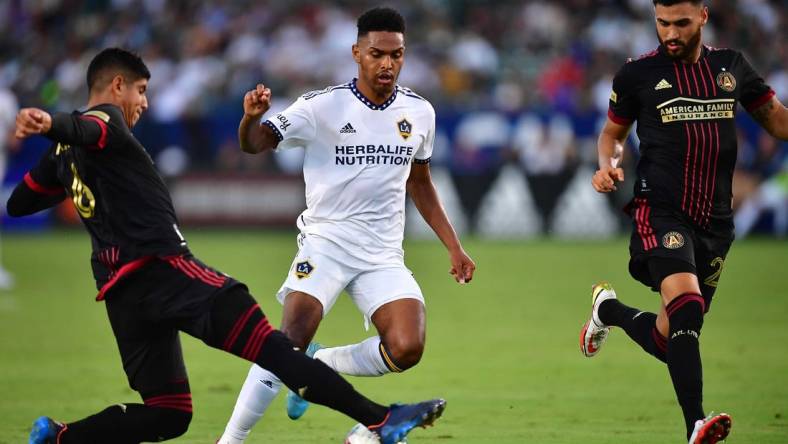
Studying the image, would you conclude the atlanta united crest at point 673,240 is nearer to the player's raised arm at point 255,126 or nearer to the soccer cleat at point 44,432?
the player's raised arm at point 255,126

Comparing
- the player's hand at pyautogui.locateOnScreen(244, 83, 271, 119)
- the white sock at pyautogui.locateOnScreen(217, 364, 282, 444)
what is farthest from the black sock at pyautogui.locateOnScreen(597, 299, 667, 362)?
the player's hand at pyautogui.locateOnScreen(244, 83, 271, 119)

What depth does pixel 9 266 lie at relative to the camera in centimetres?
2028

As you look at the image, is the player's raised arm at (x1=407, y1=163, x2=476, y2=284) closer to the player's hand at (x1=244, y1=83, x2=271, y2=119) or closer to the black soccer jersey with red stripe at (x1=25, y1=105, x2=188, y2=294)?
the player's hand at (x1=244, y1=83, x2=271, y2=119)

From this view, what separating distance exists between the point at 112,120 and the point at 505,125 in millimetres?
18722

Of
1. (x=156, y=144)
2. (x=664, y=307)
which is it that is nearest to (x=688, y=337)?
(x=664, y=307)

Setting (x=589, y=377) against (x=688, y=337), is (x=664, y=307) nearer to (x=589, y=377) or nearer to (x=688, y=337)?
(x=688, y=337)

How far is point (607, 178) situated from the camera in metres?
7.74

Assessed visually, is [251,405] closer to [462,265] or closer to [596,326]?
[462,265]

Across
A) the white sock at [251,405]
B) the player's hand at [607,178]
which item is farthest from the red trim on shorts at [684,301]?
the white sock at [251,405]

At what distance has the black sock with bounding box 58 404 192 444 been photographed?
6.86 meters

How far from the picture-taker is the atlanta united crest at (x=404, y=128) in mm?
8188

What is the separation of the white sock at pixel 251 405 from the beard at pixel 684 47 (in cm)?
310

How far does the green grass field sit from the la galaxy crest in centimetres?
216

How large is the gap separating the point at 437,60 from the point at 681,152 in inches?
792
